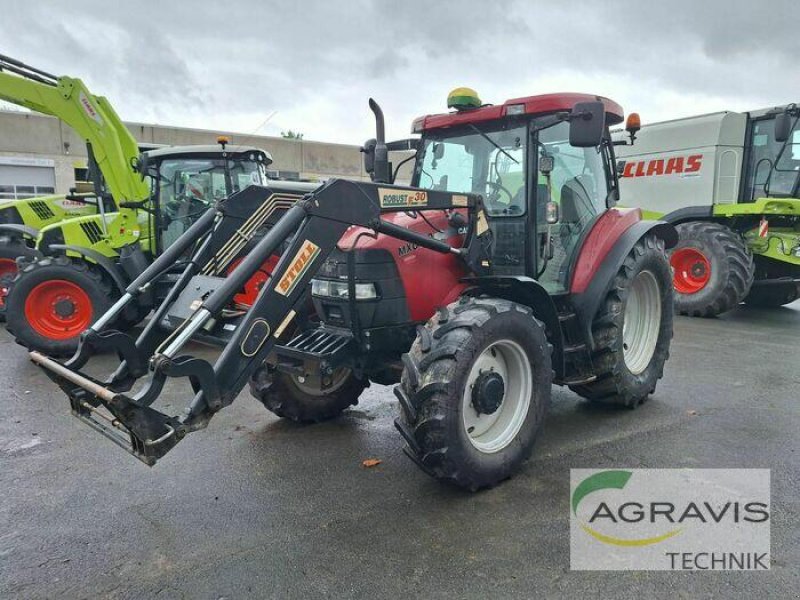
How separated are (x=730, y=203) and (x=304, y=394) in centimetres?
793

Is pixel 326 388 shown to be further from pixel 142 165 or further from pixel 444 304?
pixel 142 165

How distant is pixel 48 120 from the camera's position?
20625mm

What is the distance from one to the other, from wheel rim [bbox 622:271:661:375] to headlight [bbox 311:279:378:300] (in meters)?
2.55

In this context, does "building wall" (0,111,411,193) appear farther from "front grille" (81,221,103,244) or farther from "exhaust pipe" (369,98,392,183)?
"exhaust pipe" (369,98,392,183)

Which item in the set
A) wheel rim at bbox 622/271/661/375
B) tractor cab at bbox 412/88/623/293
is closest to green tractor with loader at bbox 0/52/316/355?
tractor cab at bbox 412/88/623/293

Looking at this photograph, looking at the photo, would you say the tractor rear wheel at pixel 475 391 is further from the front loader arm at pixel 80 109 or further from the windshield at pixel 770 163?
the windshield at pixel 770 163

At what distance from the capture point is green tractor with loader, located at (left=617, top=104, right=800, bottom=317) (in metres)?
8.63

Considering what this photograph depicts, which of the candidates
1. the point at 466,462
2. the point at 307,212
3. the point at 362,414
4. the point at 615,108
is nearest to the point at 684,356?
the point at 615,108

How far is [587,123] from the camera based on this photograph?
356cm

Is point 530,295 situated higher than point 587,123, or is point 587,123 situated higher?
point 587,123

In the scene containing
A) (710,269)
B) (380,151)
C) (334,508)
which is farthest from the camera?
(710,269)

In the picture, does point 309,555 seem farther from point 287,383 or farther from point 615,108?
point 615,108

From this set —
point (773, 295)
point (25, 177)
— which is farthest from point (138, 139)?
point (773, 295)

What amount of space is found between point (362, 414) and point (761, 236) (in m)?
7.23
